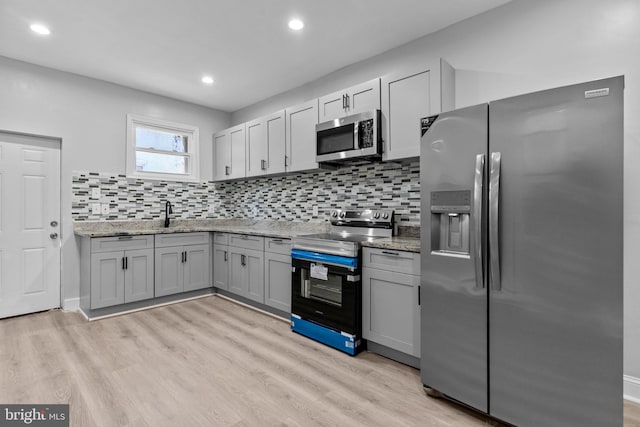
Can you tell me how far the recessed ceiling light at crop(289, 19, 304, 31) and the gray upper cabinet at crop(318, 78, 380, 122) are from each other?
0.69m

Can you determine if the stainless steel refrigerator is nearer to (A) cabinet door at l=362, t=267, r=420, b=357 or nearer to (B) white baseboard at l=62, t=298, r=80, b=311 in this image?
(A) cabinet door at l=362, t=267, r=420, b=357

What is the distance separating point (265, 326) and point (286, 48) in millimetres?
2788

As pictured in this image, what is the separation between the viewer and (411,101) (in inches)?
106

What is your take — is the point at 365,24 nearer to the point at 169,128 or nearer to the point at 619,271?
the point at 619,271

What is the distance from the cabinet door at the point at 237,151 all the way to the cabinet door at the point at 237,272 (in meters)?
1.15

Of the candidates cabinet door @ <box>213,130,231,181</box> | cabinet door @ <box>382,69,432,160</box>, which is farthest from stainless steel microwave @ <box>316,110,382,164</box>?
cabinet door @ <box>213,130,231,181</box>

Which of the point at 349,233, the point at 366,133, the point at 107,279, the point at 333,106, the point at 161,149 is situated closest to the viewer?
the point at 366,133

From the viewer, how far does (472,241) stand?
5.94ft

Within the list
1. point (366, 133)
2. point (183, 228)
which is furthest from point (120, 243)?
point (366, 133)

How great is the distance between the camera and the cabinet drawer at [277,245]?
3.33 meters

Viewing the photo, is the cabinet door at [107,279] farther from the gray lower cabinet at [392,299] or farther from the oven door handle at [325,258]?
the gray lower cabinet at [392,299]

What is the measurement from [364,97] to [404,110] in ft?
1.54

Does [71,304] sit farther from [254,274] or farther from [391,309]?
[391,309]

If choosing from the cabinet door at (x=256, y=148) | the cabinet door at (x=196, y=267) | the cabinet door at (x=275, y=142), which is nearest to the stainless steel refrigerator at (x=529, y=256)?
the cabinet door at (x=275, y=142)
